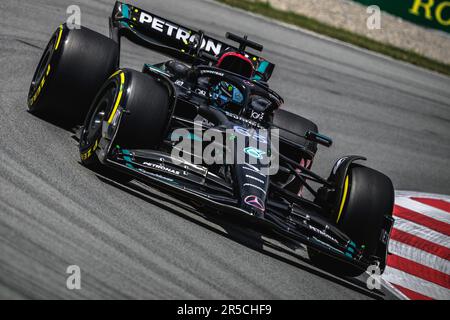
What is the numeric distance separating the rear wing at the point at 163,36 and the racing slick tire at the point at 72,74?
1.55m

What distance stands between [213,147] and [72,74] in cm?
176

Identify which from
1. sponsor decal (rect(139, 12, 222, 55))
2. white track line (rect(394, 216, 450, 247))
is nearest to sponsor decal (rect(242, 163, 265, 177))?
white track line (rect(394, 216, 450, 247))

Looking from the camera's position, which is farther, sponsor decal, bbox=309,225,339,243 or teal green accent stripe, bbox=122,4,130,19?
teal green accent stripe, bbox=122,4,130,19

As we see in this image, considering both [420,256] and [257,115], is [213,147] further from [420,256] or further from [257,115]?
[420,256]

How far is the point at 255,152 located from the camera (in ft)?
21.6

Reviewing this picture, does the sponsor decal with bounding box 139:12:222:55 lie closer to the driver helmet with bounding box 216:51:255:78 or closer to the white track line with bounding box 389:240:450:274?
the driver helmet with bounding box 216:51:255:78

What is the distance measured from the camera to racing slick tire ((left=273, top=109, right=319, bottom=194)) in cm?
776

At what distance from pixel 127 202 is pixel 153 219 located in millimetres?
340

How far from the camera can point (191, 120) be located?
7145 millimetres

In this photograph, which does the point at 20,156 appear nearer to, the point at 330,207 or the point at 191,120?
the point at 191,120

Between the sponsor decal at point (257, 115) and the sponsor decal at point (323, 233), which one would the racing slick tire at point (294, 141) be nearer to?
the sponsor decal at point (257, 115)

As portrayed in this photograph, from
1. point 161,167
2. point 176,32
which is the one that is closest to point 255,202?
point 161,167

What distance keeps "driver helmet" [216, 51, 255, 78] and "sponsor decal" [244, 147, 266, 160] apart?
6.81ft
